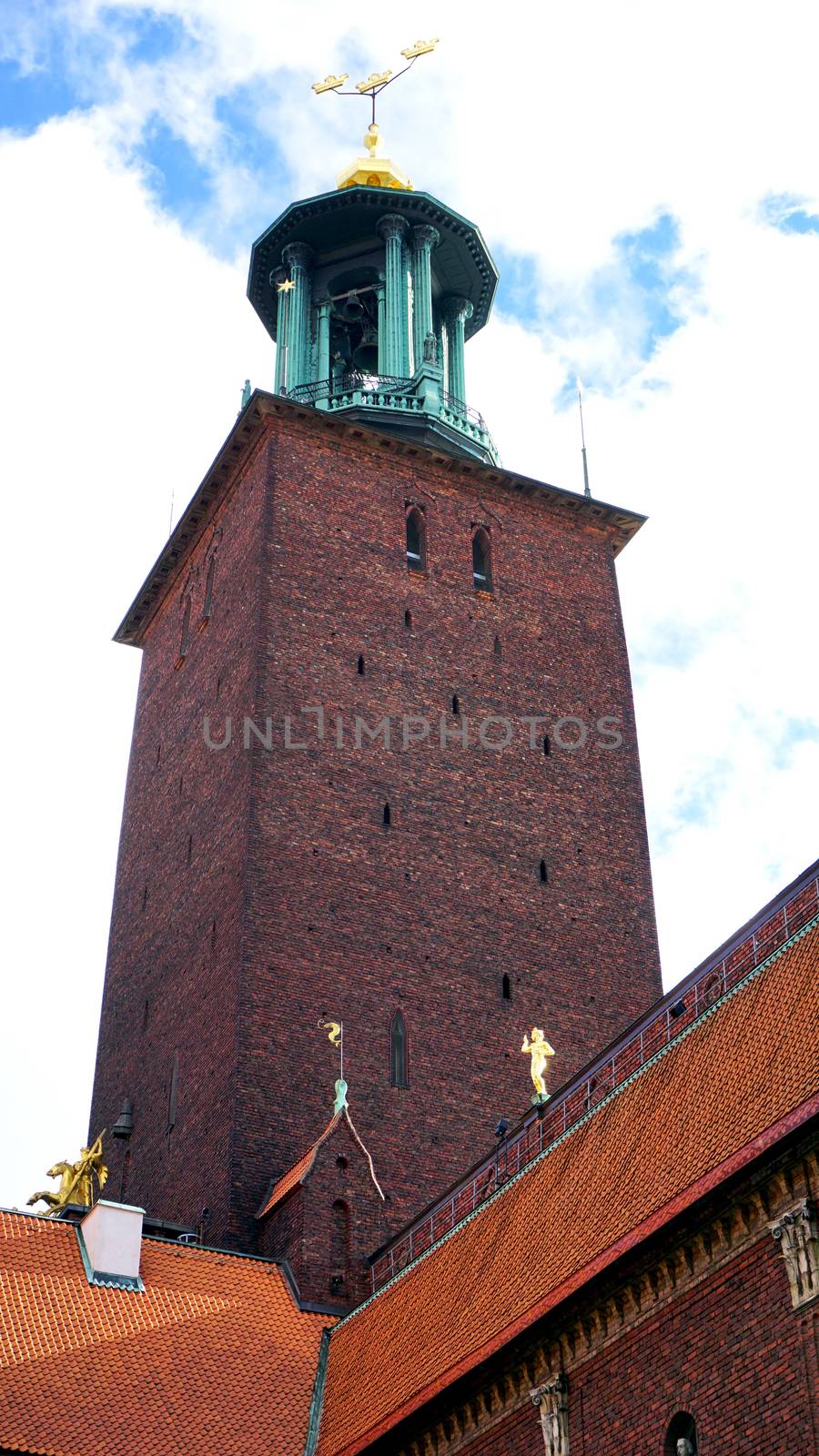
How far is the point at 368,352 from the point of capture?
34531 mm

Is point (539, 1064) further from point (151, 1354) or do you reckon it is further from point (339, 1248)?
point (151, 1354)

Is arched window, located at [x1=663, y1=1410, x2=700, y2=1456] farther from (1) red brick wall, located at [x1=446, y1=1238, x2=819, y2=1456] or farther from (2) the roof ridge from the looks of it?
(2) the roof ridge

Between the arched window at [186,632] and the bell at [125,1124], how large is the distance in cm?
713

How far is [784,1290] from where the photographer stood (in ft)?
44.6

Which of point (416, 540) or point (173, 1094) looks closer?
point (173, 1094)

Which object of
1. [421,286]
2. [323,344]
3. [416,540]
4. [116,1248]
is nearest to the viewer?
[116,1248]

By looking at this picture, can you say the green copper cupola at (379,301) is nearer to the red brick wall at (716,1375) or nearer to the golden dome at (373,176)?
the golden dome at (373,176)

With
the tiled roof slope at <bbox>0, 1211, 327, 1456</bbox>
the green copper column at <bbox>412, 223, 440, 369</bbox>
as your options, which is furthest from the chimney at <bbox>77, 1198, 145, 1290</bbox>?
the green copper column at <bbox>412, 223, 440, 369</bbox>

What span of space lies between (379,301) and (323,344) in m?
A: 1.18

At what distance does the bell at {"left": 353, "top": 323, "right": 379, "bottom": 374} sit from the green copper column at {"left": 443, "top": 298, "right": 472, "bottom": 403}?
1223 mm

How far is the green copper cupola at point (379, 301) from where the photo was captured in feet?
104

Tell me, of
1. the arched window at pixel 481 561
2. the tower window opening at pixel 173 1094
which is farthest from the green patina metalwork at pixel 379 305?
the tower window opening at pixel 173 1094

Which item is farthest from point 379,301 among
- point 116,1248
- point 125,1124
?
point 116,1248

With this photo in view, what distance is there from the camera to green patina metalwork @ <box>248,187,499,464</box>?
104ft
